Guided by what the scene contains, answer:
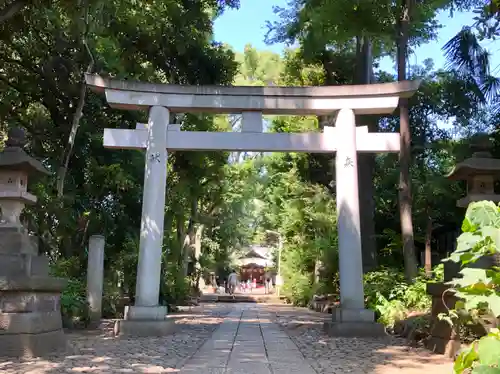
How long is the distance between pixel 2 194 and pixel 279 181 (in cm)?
1615

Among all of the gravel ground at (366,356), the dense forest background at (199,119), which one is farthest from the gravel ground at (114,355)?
the dense forest background at (199,119)

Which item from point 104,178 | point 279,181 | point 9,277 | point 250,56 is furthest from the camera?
point 250,56

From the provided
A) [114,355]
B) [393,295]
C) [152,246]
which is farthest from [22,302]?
[393,295]

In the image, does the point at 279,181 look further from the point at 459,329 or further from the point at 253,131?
the point at 459,329

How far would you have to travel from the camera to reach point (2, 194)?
693 centimetres

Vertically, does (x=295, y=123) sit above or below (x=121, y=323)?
above

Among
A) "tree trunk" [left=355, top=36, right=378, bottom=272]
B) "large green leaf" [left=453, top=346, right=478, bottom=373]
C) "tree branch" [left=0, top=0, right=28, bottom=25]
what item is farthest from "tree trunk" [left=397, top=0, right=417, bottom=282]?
"large green leaf" [left=453, top=346, right=478, bottom=373]

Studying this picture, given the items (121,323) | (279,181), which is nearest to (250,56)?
(279,181)

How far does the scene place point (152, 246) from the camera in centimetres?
943

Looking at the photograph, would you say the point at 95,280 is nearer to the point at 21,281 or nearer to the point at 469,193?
the point at 21,281

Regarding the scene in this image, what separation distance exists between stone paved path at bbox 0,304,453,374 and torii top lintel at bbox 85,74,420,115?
4.25 meters

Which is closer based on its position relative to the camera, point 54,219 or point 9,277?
point 9,277

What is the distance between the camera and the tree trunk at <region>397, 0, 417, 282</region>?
1018cm

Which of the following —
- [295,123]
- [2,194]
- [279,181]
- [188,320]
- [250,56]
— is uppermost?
Result: [250,56]
